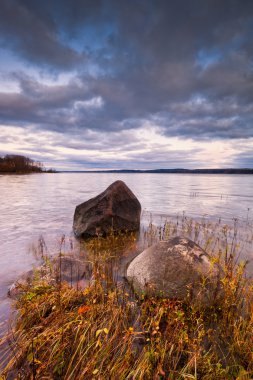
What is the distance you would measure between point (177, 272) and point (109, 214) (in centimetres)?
573

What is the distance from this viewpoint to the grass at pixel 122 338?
288cm

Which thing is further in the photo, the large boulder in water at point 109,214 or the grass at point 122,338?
the large boulder in water at point 109,214

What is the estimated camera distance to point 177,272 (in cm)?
507

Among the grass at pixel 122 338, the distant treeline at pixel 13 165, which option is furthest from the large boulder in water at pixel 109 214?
the distant treeline at pixel 13 165

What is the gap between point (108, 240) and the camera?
383 inches

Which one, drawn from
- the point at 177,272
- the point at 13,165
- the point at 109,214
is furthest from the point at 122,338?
the point at 13,165

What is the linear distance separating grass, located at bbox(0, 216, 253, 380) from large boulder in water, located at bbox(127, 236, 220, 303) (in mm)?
229

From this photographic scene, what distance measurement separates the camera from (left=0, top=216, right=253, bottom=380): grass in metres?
2.88

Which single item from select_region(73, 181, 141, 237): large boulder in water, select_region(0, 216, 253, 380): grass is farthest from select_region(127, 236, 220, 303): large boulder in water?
select_region(73, 181, 141, 237): large boulder in water

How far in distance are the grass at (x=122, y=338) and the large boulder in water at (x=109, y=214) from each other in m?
4.99

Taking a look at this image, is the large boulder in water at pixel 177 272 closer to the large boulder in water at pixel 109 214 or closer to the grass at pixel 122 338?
the grass at pixel 122 338

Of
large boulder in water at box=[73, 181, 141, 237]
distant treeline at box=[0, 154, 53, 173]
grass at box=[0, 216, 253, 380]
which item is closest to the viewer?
grass at box=[0, 216, 253, 380]

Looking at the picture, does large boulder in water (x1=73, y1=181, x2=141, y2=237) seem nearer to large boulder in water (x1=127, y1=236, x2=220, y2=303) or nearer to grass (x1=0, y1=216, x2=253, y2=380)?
large boulder in water (x1=127, y1=236, x2=220, y2=303)

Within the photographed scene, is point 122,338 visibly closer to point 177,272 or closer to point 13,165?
point 177,272
